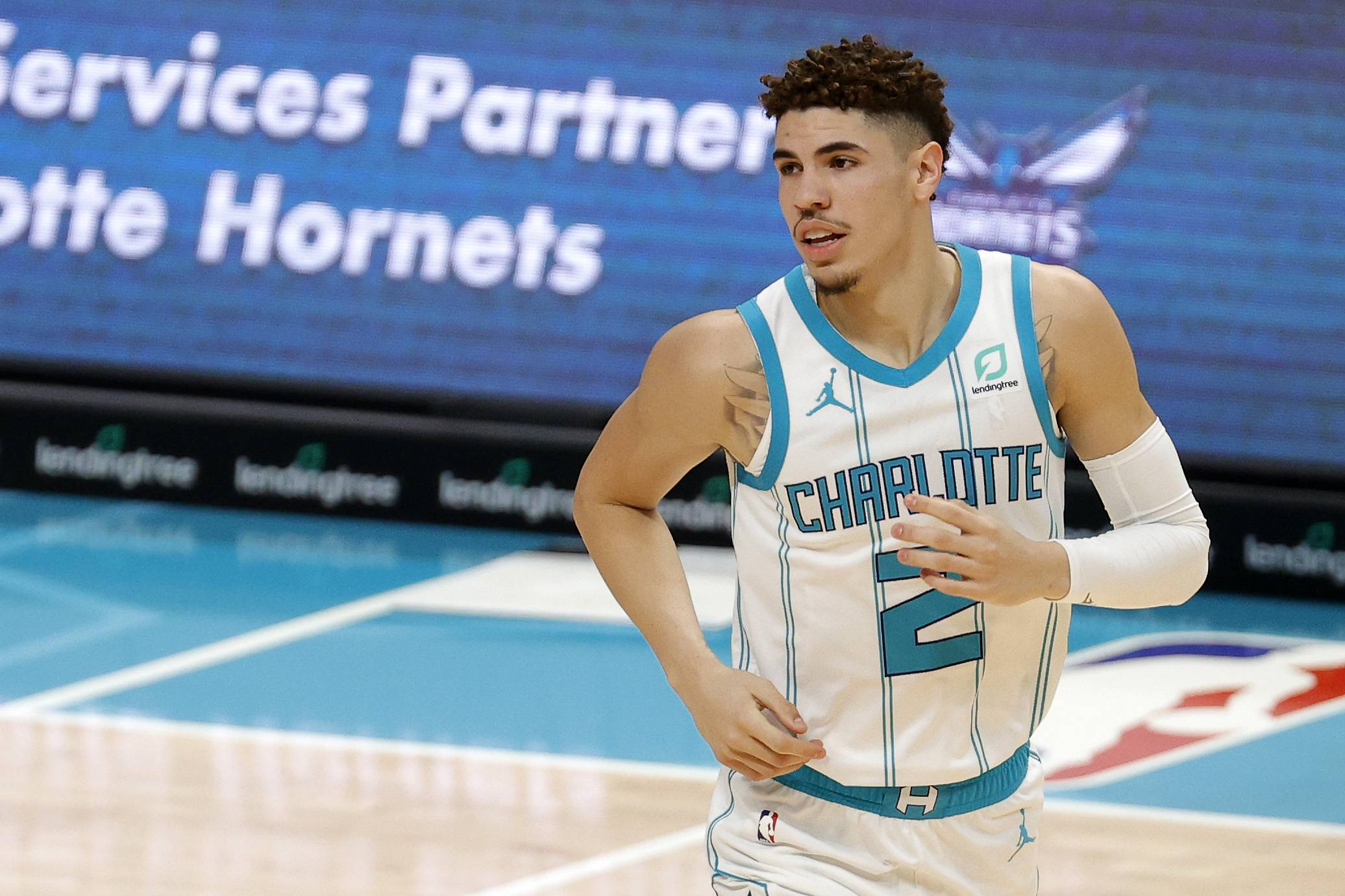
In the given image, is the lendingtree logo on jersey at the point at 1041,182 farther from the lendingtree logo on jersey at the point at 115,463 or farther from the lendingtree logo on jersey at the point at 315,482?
the lendingtree logo on jersey at the point at 115,463

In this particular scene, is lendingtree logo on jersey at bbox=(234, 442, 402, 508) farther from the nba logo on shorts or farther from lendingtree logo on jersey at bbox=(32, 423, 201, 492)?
the nba logo on shorts

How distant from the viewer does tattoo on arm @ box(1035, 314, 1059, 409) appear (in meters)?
2.36

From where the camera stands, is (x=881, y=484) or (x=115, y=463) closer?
(x=881, y=484)

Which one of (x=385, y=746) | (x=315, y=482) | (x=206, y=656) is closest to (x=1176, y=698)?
(x=385, y=746)

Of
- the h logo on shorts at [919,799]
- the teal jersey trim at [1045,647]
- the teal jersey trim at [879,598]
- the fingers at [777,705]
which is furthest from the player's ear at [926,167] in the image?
the h logo on shorts at [919,799]

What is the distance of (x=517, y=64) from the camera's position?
7.28m

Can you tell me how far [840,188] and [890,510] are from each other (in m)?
0.39

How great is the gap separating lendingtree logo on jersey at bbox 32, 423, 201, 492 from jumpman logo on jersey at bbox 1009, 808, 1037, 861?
5641 millimetres

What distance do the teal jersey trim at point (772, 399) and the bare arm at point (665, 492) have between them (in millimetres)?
13

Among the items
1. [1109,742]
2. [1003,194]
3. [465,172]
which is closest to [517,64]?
[465,172]

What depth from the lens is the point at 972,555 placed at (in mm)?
2115

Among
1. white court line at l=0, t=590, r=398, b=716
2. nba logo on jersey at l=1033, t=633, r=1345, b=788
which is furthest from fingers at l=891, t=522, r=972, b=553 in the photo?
white court line at l=0, t=590, r=398, b=716

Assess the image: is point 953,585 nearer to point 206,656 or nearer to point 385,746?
point 385,746

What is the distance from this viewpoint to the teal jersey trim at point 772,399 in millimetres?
2320
